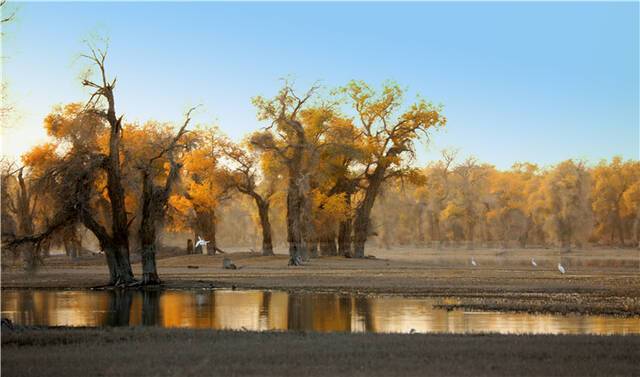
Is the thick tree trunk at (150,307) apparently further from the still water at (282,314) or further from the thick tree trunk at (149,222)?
the thick tree trunk at (149,222)

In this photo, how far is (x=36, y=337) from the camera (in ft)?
70.4

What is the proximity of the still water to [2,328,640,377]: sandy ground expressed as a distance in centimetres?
360

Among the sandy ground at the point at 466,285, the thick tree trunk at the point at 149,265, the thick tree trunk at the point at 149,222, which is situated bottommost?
the sandy ground at the point at 466,285

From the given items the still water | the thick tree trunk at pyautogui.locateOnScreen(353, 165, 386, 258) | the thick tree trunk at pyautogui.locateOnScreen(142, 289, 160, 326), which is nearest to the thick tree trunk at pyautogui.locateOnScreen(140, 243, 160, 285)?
the thick tree trunk at pyautogui.locateOnScreen(142, 289, 160, 326)

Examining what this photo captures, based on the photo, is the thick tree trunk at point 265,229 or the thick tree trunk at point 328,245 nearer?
the thick tree trunk at point 265,229

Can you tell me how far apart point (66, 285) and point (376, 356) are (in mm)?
31673

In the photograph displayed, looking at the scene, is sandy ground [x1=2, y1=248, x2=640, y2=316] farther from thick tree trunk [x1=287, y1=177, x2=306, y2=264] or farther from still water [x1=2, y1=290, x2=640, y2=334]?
thick tree trunk [x1=287, y1=177, x2=306, y2=264]

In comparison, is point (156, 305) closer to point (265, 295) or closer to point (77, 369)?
point (265, 295)

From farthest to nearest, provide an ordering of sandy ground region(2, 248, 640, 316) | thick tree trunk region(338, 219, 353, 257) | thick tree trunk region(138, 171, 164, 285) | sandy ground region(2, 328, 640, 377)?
thick tree trunk region(338, 219, 353, 257) < thick tree trunk region(138, 171, 164, 285) < sandy ground region(2, 248, 640, 316) < sandy ground region(2, 328, 640, 377)

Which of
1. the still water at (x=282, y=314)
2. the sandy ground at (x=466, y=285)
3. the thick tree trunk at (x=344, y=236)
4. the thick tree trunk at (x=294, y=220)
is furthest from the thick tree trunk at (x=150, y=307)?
the thick tree trunk at (x=344, y=236)

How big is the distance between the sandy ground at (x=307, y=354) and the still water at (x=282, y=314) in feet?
11.8

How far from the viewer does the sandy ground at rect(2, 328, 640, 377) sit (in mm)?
16359

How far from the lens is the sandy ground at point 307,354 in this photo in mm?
16359

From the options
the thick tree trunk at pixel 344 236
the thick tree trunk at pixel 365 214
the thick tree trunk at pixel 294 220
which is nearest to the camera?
the thick tree trunk at pixel 294 220
